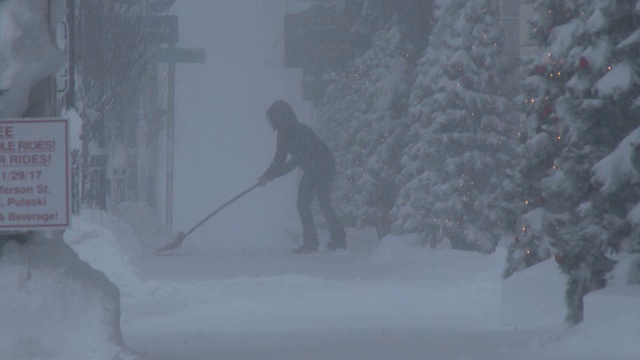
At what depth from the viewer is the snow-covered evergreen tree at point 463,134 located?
1941 cm

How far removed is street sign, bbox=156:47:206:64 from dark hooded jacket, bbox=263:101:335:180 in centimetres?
516

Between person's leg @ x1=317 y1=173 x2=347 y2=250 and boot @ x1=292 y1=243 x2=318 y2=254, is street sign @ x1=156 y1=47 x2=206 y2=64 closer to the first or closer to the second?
person's leg @ x1=317 y1=173 x2=347 y2=250

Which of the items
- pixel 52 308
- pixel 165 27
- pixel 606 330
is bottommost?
pixel 606 330

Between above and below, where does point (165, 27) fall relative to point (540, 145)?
above

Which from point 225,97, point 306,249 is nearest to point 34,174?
point 306,249

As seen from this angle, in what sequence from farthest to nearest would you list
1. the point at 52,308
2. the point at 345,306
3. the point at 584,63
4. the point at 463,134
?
the point at 463,134, the point at 345,306, the point at 584,63, the point at 52,308

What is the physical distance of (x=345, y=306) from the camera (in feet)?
38.0

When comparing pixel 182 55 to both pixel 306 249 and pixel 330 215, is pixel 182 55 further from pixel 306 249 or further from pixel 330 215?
pixel 306 249

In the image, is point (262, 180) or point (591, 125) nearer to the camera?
point (591, 125)

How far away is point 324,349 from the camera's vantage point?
860cm

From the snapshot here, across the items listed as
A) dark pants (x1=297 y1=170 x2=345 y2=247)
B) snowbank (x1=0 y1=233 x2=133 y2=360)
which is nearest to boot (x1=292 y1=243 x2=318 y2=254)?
dark pants (x1=297 y1=170 x2=345 y2=247)

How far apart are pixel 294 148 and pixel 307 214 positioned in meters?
0.99

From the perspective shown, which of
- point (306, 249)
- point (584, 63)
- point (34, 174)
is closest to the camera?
point (34, 174)

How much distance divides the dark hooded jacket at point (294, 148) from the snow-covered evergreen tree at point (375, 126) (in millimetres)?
7024
